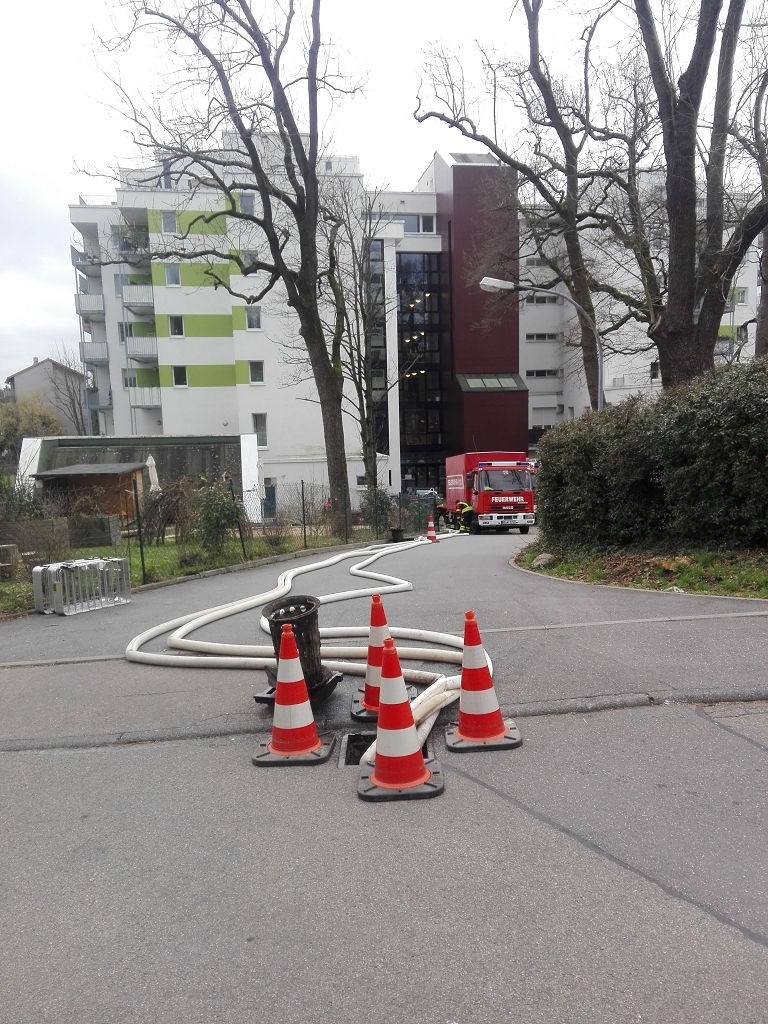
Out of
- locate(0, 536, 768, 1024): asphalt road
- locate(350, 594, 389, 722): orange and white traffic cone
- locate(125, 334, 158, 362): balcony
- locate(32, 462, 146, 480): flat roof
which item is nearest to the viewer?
locate(0, 536, 768, 1024): asphalt road

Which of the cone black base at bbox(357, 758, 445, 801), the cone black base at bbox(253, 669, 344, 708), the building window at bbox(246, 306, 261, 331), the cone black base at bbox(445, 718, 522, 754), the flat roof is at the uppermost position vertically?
the building window at bbox(246, 306, 261, 331)

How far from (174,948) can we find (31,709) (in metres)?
3.83

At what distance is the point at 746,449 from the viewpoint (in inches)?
349

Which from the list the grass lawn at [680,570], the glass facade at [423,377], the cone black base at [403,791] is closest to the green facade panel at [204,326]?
the glass facade at [423,377]

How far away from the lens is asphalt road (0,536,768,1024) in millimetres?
2311

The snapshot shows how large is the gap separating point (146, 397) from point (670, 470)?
39048 millimetres

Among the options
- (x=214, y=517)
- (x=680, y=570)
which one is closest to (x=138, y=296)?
(x=214, y=517)

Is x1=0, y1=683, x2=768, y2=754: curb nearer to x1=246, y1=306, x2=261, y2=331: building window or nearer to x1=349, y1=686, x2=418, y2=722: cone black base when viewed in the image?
x1=349, y1=686, x2=418, y2=722: cone black base

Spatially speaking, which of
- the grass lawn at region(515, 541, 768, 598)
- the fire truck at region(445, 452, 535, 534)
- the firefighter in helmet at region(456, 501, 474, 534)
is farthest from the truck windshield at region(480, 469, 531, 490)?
Answer: the grass lawn at region(515, 541, 768, 598)

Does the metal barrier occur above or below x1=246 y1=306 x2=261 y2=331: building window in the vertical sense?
below

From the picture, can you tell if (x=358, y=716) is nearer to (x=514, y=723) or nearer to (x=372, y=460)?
(x=514, y=723)

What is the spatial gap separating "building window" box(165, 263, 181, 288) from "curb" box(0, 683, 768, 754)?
136 ft

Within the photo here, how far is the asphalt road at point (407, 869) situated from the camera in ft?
7.58

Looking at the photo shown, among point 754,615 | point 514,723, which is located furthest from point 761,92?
point 514,723
